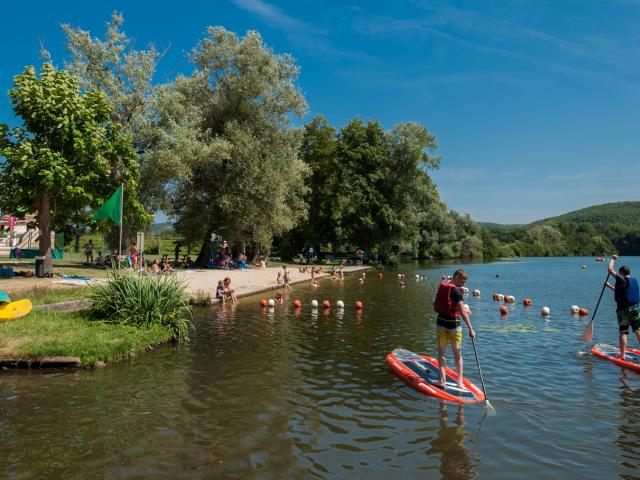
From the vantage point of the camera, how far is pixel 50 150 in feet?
70.3

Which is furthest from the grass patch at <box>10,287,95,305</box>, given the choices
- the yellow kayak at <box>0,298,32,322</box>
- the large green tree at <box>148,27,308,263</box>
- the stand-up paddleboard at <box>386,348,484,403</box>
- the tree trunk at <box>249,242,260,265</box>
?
the tree trunk at <box>249,242,260,265</box>

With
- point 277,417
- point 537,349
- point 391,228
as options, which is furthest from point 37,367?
point 391,228

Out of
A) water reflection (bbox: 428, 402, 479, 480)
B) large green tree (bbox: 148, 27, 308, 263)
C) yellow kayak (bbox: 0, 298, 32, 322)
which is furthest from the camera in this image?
large green tree (bbox: 148, 27, 308, 263)

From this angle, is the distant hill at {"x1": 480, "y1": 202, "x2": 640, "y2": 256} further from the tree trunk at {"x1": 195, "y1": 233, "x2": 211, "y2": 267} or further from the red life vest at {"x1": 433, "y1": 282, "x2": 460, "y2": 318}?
the red life vest at {"x1": 433, "y1": 282, "x2": 460, "y2": 318}

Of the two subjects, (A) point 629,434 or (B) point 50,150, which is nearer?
(A) point 629,434

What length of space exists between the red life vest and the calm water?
1.70m

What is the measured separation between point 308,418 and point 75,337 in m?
6.22

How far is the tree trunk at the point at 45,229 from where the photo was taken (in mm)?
22594

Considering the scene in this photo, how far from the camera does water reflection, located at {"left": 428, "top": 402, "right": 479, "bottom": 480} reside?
6059mm

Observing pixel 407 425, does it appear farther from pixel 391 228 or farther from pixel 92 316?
pixel 391 228

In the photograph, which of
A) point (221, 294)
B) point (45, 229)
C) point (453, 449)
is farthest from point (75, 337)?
point (45, 229)

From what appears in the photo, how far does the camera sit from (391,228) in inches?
2249

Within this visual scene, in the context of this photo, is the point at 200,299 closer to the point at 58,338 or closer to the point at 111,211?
the point at 111,211

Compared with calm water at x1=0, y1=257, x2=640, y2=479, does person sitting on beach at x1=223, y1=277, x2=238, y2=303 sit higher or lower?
higher
